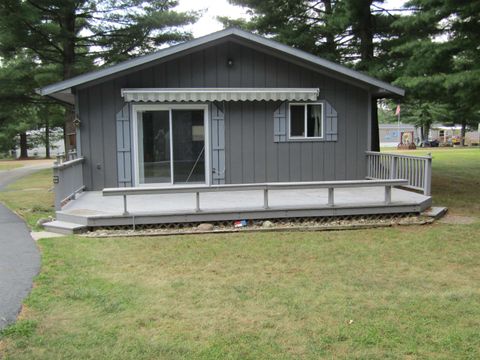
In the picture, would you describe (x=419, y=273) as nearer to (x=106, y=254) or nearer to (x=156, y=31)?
(x=106, y=254)

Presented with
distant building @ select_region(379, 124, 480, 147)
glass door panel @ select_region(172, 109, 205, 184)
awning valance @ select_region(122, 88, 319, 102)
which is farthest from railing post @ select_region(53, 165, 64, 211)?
distant building @ select_region(379, 124, 480, 147)


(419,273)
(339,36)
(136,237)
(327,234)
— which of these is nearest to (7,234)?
(136,237)

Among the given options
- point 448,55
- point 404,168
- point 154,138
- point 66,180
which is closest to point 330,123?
point 404,168

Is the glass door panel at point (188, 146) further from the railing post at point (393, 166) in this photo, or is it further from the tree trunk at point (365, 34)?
the tree trunk at point (365, 34)

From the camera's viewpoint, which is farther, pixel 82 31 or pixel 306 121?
pixel 82 31

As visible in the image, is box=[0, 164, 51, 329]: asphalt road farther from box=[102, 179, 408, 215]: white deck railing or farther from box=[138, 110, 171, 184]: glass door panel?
box=[138, 110, 171, 184]: glass door panel

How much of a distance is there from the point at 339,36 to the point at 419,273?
41.8 ft

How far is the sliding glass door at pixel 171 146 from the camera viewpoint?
11.1 m

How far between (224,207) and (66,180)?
9.74ft

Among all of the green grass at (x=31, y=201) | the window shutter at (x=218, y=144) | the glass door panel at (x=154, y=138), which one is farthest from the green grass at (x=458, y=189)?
the green grass at (x=31, y=201)

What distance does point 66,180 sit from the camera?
8852mm

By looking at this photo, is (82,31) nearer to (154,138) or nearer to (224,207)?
(154,138)

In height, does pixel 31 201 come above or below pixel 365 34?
below

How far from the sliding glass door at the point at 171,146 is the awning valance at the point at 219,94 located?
1.78 feet
